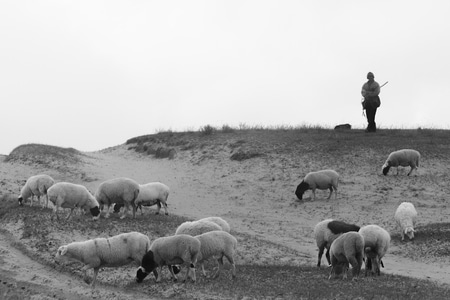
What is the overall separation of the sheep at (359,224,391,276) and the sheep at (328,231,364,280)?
829mm

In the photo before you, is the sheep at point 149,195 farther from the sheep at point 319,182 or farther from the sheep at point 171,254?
the sheep at point 171,254

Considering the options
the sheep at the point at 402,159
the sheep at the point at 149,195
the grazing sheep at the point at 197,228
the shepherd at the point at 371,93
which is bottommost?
the grazing sheep at the point at 197,228

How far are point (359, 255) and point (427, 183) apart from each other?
14.1 m

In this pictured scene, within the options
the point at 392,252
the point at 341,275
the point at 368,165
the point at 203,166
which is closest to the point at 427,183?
the point at 368,165

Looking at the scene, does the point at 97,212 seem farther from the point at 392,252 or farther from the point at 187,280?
the point at 392,252

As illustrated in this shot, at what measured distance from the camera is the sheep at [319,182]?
1043 inches

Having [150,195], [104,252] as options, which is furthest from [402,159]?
[104,252]

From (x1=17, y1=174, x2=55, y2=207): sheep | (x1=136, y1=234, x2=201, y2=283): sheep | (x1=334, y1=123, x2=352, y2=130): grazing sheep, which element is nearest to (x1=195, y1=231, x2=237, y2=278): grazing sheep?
(x1=136, y1=234, x2=201, y2=283): sheep

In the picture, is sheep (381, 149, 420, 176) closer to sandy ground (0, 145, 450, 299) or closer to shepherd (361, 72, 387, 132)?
sandy ground (0, 145, 450, 299)

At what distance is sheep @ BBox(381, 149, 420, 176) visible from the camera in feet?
94.2

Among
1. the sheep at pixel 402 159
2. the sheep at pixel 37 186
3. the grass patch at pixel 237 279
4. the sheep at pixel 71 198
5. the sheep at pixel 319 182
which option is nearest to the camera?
the grass patch at pixel 237 279

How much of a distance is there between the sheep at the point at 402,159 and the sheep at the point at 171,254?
639 inches

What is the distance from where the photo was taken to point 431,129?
126 ft

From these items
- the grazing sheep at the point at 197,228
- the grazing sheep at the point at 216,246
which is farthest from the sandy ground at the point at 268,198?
the grazing sheep at the point at 216,246
